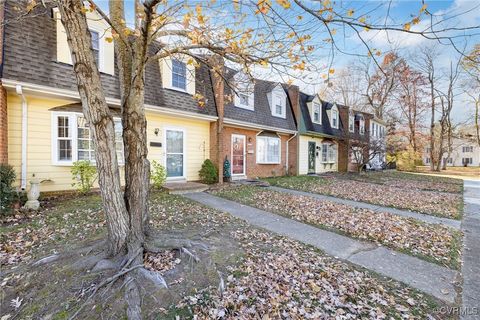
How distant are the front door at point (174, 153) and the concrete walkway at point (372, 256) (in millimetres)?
4695

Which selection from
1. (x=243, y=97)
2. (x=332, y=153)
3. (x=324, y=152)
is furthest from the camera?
(x=332, y=153)

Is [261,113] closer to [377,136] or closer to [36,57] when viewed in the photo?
[36,57]

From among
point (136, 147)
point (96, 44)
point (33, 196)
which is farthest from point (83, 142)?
point (136, 147)

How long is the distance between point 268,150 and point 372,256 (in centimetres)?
1009

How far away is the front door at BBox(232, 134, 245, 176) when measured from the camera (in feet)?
39.6

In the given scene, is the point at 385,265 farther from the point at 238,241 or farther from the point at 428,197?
the point at 428,197

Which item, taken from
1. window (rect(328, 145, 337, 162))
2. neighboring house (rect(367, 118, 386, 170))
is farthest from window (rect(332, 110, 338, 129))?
neighboring house (rect(367, 118, 386, 170))

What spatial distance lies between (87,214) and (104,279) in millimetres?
3432

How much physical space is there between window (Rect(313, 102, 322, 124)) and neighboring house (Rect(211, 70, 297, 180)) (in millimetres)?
2985

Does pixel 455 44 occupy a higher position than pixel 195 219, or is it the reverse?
pixel 455 44

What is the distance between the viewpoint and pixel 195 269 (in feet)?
10.2

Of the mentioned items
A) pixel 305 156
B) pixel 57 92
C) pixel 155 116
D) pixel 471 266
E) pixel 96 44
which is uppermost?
pixel 96 44

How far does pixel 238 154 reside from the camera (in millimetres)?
12305

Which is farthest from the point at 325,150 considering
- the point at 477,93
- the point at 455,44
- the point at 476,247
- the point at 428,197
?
the point at 477,93
